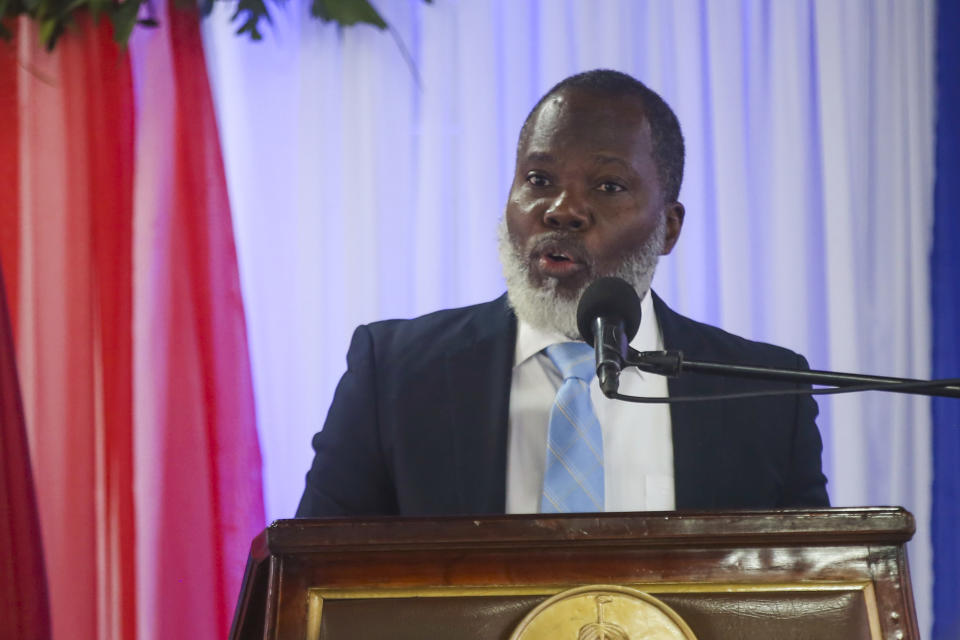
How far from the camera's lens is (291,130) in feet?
9.04

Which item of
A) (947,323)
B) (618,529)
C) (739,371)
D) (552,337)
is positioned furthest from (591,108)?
(618,529)

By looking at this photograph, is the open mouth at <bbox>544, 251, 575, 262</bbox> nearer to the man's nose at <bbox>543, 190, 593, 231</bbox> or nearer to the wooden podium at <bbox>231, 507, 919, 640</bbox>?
the man's nose at <bbox>543, 190, 593, 231</bbox>

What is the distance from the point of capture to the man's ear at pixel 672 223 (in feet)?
7.88

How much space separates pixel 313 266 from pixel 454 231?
0.35 meters

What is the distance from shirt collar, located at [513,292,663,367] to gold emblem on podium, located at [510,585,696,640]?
42.2 inches

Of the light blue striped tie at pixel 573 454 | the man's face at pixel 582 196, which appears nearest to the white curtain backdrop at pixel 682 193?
the man's face at pixel 582 196

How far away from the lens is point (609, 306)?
4.12 ft

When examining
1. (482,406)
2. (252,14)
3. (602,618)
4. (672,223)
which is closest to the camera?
(602,618)

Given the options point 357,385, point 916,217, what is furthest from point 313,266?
point 916,217

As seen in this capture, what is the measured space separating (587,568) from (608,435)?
1.04 m

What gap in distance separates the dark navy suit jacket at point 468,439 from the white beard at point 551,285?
2.5 inches

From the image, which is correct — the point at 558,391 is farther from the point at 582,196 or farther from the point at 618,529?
the point at 618,529

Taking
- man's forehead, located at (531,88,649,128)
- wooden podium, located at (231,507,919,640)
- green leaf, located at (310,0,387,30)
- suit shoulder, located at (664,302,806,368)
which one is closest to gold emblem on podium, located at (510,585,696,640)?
wooden podium, located at (231,507,919,640)

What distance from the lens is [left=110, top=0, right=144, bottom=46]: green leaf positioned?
2.57m
